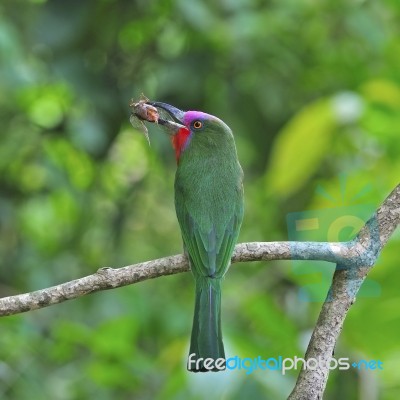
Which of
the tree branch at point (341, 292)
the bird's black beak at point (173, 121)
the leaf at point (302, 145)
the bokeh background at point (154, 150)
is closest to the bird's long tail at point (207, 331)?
the tree branch at point (341, 292)

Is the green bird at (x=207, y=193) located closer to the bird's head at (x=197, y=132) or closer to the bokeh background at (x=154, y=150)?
the bird's head at (x=197, y=132)

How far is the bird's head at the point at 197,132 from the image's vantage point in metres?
1.21

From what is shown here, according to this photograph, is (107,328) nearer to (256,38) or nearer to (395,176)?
(395,176)

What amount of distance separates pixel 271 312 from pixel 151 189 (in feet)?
5.24

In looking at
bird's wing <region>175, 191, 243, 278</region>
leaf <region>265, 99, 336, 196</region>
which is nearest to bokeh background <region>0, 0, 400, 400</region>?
leaf <region>265, 99, 336, 196</region>

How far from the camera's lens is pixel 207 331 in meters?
A: 1.04

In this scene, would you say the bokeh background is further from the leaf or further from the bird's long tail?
the bird's long tail

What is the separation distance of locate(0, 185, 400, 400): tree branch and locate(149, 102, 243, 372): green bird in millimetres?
32

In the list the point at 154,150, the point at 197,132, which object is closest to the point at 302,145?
the point at 154,150

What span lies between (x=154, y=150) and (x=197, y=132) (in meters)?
2.06

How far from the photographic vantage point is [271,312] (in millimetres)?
2520

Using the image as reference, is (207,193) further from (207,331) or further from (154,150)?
(154,150)

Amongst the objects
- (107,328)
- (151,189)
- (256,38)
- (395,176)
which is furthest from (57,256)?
(395,176)

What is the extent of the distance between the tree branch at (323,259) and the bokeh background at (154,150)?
139 cm
